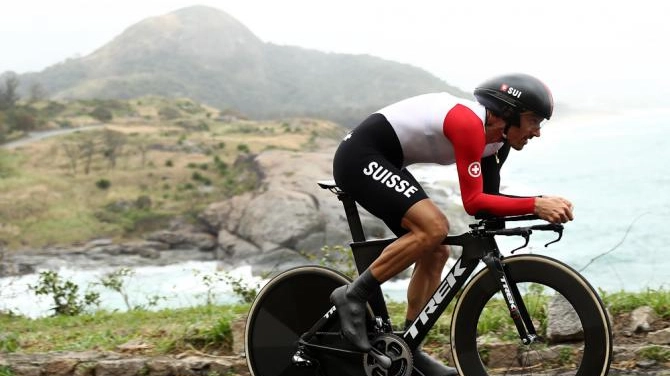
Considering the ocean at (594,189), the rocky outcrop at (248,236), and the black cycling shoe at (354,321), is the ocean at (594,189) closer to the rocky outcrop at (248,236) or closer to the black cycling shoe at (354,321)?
the rocky outcrop at (248,236)

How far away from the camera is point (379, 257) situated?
4133 millimetres

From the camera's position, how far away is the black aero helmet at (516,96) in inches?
152

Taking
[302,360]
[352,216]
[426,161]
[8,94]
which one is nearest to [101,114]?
[8,94]

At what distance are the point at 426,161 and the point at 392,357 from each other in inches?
42.0

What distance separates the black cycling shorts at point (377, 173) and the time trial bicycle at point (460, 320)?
0.43ft

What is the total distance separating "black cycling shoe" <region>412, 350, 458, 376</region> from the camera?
419cm

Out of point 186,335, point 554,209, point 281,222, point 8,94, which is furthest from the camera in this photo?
point 8,94

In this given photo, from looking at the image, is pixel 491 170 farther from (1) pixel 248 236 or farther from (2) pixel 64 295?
(1) pixel 248 236

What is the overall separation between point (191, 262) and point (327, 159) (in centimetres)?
3272

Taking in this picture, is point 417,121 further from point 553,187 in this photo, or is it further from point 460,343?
point 553,187

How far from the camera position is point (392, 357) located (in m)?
4.15

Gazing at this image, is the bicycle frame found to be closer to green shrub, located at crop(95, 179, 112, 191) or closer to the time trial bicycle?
the time trial bicycle

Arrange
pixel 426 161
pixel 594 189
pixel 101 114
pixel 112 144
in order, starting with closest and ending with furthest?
pixel 426 161 < pixel 594 189 < pixel 112 144 < pixel 101 114

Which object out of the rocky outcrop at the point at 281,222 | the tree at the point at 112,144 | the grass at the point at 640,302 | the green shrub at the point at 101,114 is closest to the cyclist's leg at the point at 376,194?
the grass at the point at 640,302
